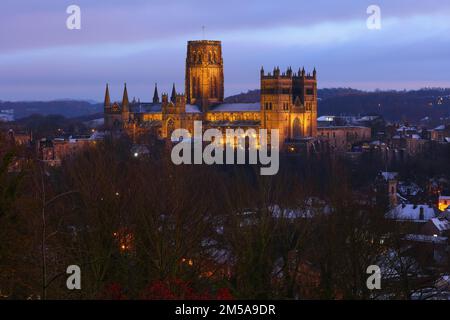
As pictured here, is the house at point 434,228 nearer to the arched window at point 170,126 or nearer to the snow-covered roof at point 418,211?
the snow-covered roof at point 418,211

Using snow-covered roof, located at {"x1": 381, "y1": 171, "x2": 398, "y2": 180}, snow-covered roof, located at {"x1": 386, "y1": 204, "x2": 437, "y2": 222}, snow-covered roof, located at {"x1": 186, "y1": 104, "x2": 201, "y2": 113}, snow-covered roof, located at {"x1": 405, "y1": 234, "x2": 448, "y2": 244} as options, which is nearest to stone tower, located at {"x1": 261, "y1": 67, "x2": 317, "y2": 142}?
snow-covered roof, located at {"x1": 186, "y1": 104, "x2": 201, "y2": 113}

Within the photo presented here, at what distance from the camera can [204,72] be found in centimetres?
10831

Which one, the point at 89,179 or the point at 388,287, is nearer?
the point at 388,287

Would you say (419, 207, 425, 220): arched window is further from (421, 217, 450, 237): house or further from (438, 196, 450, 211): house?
(438, 196, 450, 211): house

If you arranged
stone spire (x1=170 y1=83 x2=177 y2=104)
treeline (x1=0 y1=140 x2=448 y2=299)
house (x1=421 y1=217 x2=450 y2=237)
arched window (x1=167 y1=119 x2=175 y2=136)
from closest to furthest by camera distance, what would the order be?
treeline (x1=0 y1=140 x2=448 y2=299) < house (x1=421 y1=217 x2=450 y2=237) < arched window (x1=167 y1=119 x2=175 y2=136) < stone spire (x1=170 y1=83 x2=177 y2=104)

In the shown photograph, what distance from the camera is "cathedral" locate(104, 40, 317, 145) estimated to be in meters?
100

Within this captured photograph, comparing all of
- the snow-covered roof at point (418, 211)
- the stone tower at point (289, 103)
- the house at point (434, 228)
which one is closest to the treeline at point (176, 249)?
the house at point (434, 228)

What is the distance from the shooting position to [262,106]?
10131cm

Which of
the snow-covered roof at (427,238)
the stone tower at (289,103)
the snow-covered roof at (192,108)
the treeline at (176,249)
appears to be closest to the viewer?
the treeline at (176,249)

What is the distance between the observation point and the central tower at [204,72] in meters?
108

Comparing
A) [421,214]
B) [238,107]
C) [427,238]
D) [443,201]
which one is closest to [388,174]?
[443,201]
